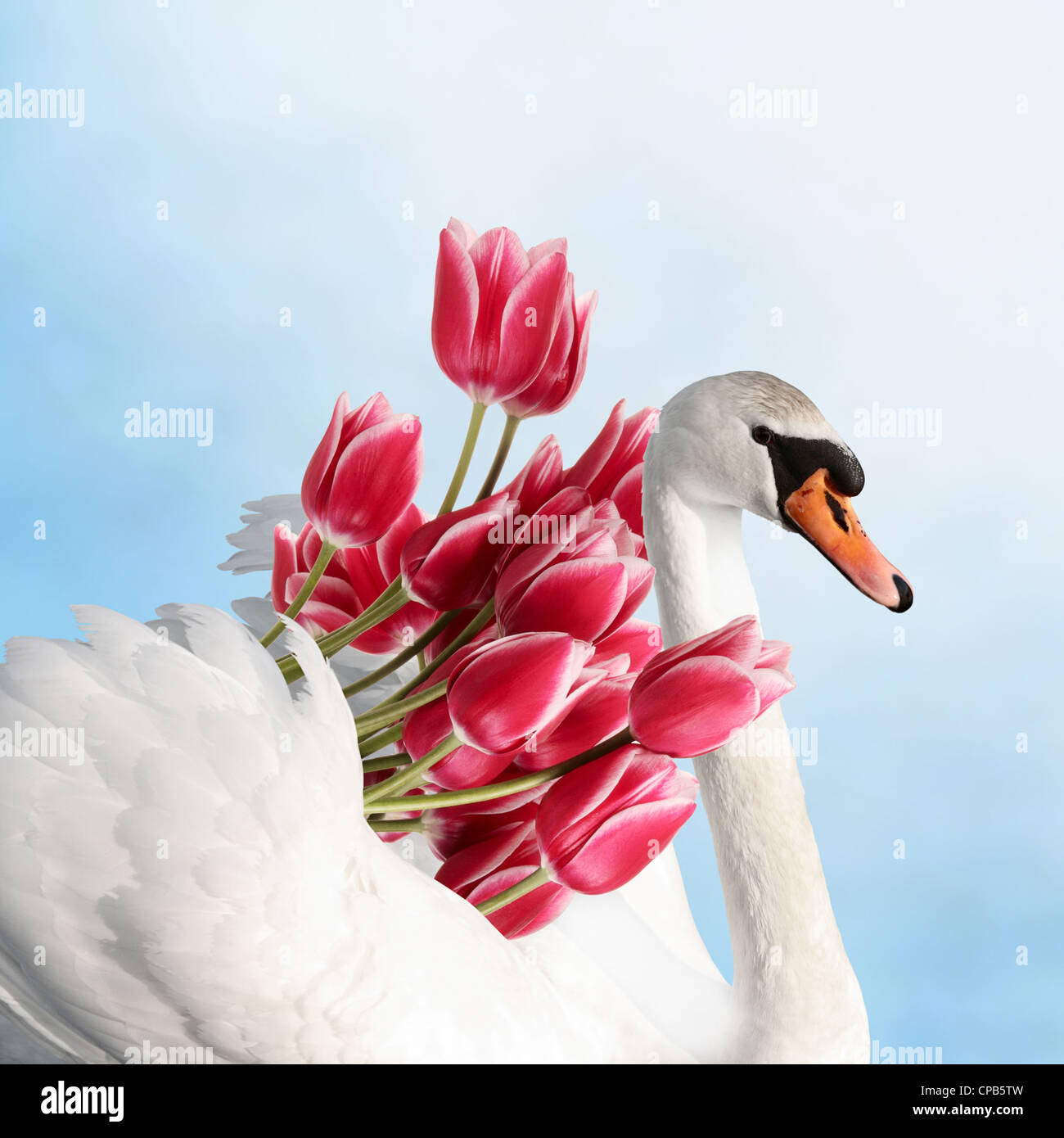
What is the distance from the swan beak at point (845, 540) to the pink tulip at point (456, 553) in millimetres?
178

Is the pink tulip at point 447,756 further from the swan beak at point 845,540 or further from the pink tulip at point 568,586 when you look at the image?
the swan beak at point 845,540

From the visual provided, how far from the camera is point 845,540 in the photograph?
2.01 ft

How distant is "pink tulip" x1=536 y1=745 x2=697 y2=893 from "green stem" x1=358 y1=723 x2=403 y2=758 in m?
0.10

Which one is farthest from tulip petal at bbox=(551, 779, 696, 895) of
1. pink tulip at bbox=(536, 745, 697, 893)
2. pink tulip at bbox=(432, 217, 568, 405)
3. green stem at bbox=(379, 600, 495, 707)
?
pink tulip at bbox=(432, 217, 568, 405)

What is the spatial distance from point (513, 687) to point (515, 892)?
0.45ft

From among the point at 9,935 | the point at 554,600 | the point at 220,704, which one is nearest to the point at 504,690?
the point at 554,600

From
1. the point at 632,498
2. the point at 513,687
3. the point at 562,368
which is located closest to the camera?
the point at 513,687

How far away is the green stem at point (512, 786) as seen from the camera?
19.6 inches

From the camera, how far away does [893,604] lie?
0.60 m

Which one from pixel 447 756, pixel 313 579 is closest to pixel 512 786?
pixel 447 756

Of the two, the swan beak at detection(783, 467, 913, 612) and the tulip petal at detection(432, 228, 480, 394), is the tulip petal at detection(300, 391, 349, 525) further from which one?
the swan beak at detection(783, 467, 913, 612)

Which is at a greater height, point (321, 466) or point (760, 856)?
point (321, 466)

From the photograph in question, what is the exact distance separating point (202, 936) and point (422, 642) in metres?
0.16

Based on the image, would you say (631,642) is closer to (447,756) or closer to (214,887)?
(447,756)
